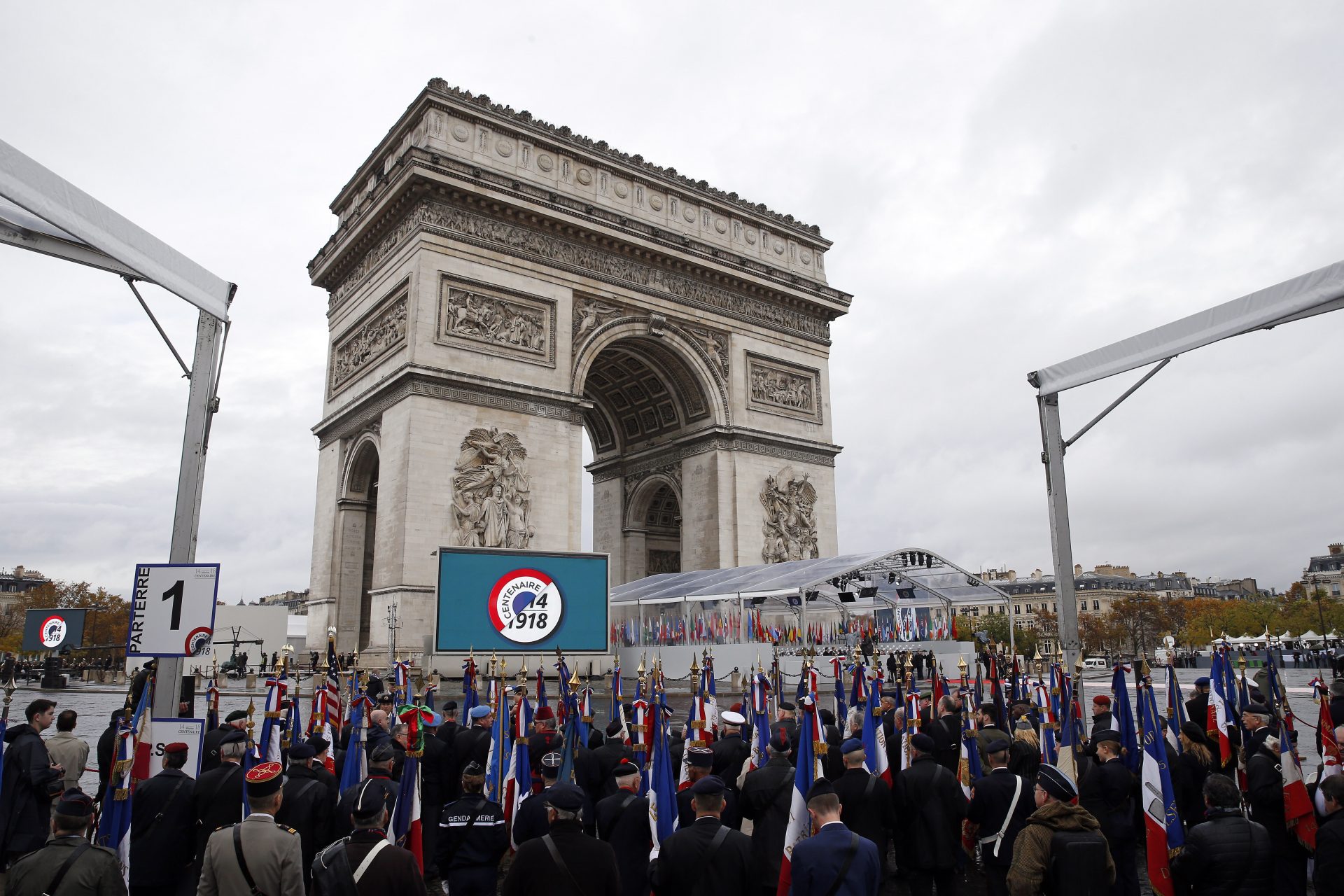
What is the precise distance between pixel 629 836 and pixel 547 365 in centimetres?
2439

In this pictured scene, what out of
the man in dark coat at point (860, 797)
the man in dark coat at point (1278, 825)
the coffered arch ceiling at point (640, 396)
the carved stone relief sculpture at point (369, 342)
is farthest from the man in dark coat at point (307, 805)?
the coffered arch ceiling at point (640, 396)

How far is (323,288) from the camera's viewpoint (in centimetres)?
3612

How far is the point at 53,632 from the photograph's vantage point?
1396 inches

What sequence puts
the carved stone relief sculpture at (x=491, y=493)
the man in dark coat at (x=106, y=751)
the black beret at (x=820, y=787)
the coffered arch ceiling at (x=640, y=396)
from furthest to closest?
1. the coffered arch ceiling at (x=640, y=396)
2. the carved stone relief sculpture at (x=491, y=493)
3. the man in dark coat at (x=106, y=751)
4. the black beret at (x=820, y=787)

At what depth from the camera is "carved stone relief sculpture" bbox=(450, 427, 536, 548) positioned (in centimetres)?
2661

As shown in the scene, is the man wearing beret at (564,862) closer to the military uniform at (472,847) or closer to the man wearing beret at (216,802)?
the military uniform at (472,847)

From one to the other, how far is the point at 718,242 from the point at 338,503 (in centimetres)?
1698

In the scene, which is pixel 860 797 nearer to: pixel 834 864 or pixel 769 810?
pixel 769 810

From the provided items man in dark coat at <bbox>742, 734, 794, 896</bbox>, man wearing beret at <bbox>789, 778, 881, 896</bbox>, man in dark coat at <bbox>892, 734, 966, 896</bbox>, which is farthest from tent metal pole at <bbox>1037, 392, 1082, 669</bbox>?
man wearing beret at <bbox>789, 778, 881, 896</bbox>

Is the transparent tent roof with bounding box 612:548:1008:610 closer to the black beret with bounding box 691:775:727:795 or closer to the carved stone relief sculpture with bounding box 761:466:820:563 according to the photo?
the carved stone relief sculpture with bounding box 761:466:820:563

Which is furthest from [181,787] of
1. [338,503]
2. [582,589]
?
[338,503]

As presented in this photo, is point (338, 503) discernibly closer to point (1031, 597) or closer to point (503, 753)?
point (503, 753)

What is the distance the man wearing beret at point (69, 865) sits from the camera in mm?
4395

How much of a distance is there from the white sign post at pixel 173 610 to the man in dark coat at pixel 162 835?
1541mm
